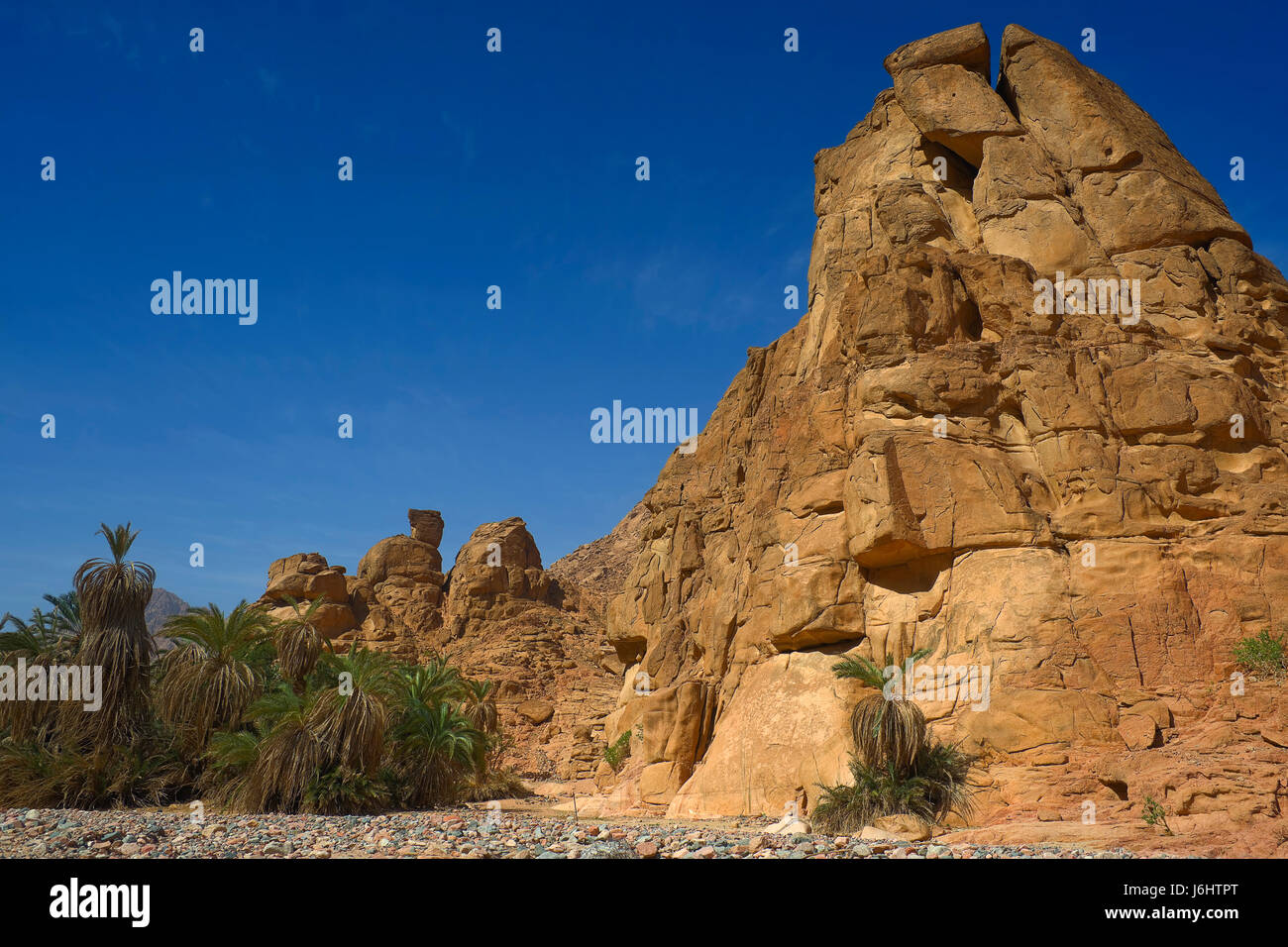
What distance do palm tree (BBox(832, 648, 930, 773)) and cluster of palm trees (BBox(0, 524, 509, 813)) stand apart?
11731mm

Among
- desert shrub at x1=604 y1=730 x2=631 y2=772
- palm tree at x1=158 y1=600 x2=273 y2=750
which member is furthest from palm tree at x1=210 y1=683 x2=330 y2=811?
desert shrub at x1=604 y1=730 x2=631 y2=772

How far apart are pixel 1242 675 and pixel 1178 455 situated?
5487 millimetres

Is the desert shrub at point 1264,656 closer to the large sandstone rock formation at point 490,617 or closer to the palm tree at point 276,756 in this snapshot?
the palm tree at point 276,756

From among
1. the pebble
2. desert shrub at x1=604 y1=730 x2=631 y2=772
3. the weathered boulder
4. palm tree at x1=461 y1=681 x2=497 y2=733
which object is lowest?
desert shrub at x1=604 y1=730 x2=631 y2=772

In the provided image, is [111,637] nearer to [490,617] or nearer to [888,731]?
[888,731]

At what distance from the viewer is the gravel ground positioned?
12617 mm

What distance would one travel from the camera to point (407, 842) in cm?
1443

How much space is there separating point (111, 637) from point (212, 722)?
3.50 metres

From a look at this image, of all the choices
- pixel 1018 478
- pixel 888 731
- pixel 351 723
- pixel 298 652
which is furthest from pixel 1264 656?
pixel 298 652

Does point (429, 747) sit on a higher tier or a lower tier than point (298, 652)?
lower

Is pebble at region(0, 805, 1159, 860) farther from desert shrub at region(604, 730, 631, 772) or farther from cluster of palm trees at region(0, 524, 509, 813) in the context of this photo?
desert shrub at region(604, 730, 631, 772)

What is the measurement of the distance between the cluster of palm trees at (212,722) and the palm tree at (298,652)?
4cm
